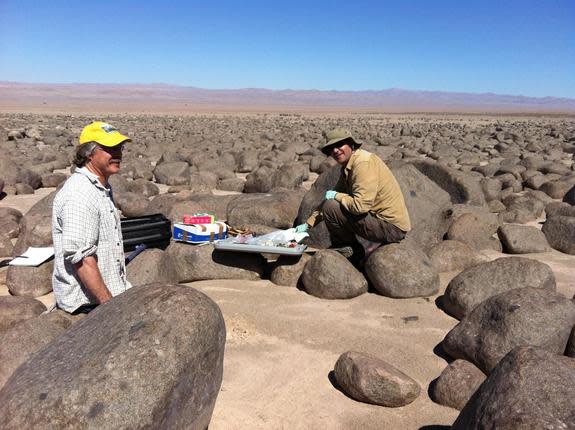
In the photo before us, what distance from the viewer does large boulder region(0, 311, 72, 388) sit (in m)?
3.99

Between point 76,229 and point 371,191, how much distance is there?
3.16 metres

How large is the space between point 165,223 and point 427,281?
122 inches

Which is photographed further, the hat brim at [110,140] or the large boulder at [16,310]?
the large boulder at [16,310]

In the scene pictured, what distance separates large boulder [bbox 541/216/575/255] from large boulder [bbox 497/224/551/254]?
0.53 ft

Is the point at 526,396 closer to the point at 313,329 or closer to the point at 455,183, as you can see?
the point at 313,329

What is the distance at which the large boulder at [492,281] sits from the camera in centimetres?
532

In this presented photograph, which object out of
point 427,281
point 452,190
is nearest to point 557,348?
point 427,281

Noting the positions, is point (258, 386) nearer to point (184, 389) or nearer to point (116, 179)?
point (184, 389)

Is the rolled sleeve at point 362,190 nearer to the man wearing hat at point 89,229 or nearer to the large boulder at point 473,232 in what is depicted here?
the large boulder at point 473,232

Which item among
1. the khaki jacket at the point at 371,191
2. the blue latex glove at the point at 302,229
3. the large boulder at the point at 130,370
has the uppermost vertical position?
the khaki jacket at the point at 371,191

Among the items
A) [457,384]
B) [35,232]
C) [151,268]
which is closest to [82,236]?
[151,268]

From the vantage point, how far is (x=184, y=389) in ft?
9.90

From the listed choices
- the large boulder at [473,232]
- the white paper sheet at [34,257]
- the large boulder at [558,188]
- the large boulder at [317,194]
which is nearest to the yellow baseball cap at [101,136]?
the white paper sheet at [34,257]

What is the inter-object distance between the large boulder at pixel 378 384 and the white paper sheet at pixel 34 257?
10.6 ft
